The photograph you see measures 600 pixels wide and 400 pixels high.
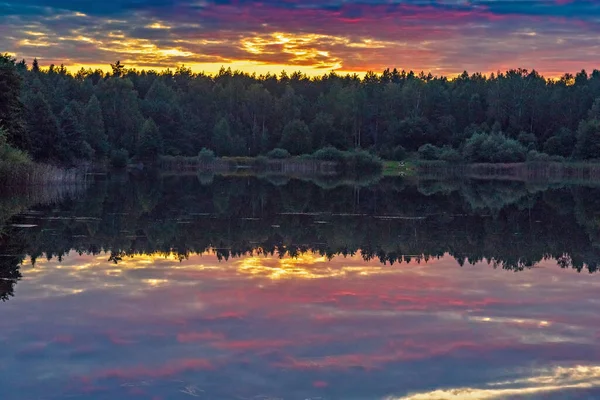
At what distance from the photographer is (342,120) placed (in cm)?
11606

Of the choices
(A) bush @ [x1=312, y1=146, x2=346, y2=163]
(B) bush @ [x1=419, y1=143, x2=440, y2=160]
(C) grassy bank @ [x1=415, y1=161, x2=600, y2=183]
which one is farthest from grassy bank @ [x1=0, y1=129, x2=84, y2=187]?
(B) bush @ [x1=419, y1=143, x2=440, y2=160]

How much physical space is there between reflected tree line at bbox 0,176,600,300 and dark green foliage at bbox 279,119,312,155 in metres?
71.4

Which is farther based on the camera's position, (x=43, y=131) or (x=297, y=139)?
(x=297, y=139)

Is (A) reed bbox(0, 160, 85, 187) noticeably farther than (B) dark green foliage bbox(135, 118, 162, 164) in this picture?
No

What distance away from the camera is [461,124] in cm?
11281

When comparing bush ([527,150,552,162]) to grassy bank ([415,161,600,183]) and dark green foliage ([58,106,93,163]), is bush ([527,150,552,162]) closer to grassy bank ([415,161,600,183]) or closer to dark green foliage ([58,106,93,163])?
grassy bank ([415,161,600,183])

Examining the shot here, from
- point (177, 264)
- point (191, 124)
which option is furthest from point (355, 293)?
point (191, 124)

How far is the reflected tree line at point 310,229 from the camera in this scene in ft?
58.0

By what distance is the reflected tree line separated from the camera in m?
17.7

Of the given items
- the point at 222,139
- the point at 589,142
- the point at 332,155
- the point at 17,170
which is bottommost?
the point at 17,170

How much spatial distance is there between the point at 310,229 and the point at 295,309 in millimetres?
11068

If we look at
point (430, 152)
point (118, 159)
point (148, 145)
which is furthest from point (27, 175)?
point (148, 145)

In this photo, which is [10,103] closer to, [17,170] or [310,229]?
[17,170]

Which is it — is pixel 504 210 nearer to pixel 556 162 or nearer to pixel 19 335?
pixel 19 335
